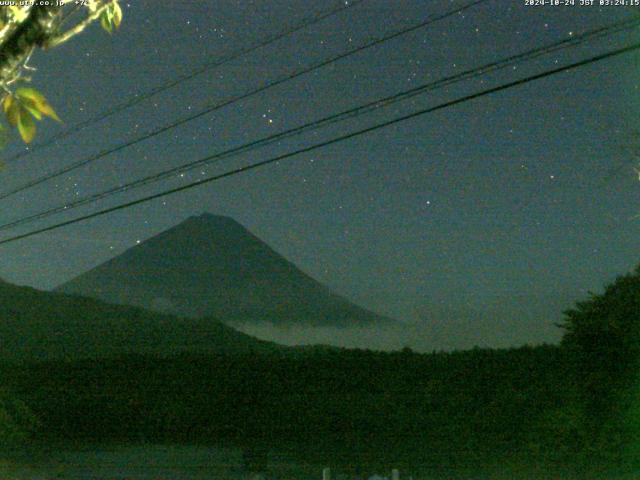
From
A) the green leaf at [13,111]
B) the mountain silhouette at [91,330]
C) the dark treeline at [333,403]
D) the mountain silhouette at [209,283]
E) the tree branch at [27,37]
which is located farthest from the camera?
the mountain silhouette at [209,283]

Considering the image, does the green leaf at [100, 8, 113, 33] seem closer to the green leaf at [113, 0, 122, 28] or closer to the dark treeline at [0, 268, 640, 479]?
the green leaf at [113, 0, 122, 28]

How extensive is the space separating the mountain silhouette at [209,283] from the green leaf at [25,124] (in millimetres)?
66585

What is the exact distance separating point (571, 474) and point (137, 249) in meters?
133

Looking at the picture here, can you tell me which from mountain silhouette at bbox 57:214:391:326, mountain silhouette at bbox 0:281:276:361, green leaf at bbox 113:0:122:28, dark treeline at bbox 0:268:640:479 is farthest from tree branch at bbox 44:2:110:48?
mountain silhouette at bbox 57:214:391:326

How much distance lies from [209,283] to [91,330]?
7963 centimetres

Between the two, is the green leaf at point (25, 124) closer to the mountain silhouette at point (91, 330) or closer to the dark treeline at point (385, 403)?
the dark treeline at point (385, 403)

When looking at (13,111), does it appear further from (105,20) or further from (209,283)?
(209,283)

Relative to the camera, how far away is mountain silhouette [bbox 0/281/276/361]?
32969mm

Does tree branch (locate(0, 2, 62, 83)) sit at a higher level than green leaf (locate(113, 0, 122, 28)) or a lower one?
lower

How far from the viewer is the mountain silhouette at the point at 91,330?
3297 cm

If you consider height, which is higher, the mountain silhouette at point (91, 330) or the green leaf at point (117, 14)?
the mountain silhouette at point (91, 330)

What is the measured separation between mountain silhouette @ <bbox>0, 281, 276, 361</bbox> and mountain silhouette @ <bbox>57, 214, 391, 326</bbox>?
101 ft

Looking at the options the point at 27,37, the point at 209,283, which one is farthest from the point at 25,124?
the point at 209,283

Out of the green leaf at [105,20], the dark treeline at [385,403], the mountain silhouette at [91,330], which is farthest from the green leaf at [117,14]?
the mountain silhouette at [91,330]
